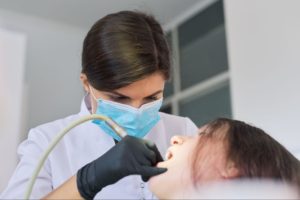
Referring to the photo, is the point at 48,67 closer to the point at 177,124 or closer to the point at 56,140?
the point at 177,124

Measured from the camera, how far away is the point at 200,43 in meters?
3.87

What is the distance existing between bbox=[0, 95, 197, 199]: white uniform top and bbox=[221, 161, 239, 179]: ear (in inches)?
18.8

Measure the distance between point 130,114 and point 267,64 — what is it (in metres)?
1.23

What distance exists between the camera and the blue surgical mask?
4.88 feet

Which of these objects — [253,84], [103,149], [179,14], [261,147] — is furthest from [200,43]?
[261,147]

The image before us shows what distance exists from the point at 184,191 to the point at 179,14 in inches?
120

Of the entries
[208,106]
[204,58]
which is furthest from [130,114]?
[204,58]

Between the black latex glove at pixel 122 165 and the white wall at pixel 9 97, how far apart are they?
4.72ft

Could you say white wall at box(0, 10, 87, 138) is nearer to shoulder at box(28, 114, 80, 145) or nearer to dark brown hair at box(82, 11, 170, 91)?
shoulder at box(28, 114, 80, 145)

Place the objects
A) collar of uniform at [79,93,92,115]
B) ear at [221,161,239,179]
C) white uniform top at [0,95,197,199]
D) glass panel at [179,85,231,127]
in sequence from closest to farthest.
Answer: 1. ear at [221,161,239,179]
2. white uniform top at [0,95,197,199]
3. collar of uniform at [79,93,92,115]
4. glass panel at [179,85,231,127]

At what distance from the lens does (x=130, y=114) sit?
1.49m

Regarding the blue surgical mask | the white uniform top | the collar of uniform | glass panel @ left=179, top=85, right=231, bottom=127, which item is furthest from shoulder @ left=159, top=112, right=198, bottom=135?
glass panel @ left=179, top=85, right=231, bottom=127

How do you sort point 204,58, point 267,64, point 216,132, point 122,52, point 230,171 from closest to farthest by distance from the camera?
point 230,171 → point 216,132 → point 122,52 → point 267,64 → point 204,58

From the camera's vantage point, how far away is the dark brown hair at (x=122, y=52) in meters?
1.42
